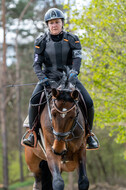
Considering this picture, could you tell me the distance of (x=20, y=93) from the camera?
1339 inches

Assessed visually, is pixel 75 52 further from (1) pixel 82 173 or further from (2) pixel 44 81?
(1) pixel 82 173

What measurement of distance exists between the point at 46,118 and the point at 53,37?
1.62 metres

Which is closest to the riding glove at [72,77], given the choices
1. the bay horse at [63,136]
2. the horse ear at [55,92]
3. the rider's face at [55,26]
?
the bay horse at [63,136]

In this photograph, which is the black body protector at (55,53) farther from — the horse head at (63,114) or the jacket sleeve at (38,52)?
the horse head at (63,114)

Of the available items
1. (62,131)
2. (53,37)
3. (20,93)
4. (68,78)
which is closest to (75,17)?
(53,37)

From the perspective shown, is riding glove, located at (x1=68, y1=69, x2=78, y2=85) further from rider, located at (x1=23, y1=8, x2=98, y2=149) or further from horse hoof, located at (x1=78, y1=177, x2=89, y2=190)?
horse hoof, located at (x1=78, y1=177, x2=89, y2=190)

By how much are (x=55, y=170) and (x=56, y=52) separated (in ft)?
7.36

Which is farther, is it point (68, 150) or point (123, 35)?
point (123, 35)

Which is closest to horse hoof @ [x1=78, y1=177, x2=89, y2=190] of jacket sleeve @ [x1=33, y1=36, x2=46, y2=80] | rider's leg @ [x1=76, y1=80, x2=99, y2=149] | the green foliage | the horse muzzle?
the horse muzzle

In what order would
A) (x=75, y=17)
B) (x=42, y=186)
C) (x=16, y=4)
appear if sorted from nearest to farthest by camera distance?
(x=42, y=186), (x=75, y=17), (x=16, y=4)

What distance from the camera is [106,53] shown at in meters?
11.7

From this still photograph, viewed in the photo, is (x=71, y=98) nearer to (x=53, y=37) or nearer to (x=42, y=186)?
(x=53, y=37)

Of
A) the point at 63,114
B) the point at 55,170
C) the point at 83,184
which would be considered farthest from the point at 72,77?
the point at 83,184

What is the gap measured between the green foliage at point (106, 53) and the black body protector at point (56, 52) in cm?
435
